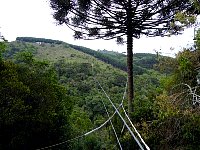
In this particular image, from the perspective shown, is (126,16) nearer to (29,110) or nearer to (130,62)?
(130,62)

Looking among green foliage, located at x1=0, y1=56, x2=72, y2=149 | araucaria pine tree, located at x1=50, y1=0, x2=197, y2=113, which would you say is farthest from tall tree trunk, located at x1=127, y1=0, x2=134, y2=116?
green foliage, located at x1=0, y1=56, x2=72, y2=149

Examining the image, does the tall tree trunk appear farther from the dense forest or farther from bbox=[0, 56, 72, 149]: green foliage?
bbox=[0, 56, 72, 149]: green foliage

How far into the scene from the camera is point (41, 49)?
67125 mm

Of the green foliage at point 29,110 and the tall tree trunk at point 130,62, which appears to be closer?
the tall tree trunk at point 130,62

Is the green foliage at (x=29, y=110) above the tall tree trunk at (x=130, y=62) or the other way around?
the other way around

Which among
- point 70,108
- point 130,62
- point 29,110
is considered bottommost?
point 70,108

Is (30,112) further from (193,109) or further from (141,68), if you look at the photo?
(141,68)

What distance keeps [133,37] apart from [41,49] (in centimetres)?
5878

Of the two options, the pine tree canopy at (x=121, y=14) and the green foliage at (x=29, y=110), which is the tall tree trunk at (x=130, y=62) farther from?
the green foliage at (x=29, y=110)

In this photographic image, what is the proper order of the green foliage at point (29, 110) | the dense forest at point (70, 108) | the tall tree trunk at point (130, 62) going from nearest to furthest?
the dense forest at point (70, 108) < the tall tree trunk at point (130, 62) < the green foliage at point (29, 110)

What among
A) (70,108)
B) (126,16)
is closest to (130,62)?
(126,16)

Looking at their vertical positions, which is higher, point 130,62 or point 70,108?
point 130,62

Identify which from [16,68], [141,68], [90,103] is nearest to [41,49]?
[141,68]

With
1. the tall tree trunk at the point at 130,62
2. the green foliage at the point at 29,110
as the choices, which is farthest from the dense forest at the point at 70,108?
the tall tree trunk at the point at 130,62
